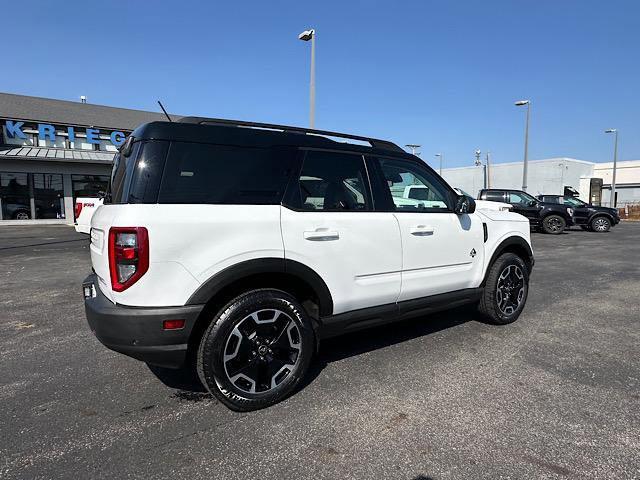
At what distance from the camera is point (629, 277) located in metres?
7.81

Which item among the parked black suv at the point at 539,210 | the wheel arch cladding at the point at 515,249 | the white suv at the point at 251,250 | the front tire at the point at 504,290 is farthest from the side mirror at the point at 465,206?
the parked black suv at the point at 539,210

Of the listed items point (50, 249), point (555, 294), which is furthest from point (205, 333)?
point (50, 249)

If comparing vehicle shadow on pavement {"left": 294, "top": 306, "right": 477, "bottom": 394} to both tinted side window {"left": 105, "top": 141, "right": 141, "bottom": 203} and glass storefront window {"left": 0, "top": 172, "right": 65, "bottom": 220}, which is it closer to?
tinted side window {"left": 105, "top": 141, "right": 141, "bottom": 203}

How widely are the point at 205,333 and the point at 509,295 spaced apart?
3511mm

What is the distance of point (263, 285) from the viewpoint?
9.83ft

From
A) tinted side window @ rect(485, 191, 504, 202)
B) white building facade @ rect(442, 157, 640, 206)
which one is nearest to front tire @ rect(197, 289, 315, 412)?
tinted side window @ rect(485, 191, 504, 202)

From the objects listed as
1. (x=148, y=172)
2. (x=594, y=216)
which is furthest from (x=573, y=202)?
(x=148, y=172)

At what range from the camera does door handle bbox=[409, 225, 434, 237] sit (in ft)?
11.9

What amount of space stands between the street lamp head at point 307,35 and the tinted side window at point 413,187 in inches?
361

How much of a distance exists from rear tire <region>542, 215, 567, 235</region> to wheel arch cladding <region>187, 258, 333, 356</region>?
16944mm

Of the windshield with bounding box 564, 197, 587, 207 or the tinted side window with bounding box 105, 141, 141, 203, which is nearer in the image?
the tinted side window with bounding box 105, 141, 141, 203

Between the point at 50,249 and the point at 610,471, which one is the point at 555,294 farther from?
the point at 50,249

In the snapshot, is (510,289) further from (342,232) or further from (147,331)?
(147,331)

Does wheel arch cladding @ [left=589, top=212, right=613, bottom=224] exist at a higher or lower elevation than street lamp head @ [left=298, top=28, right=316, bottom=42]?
lower
